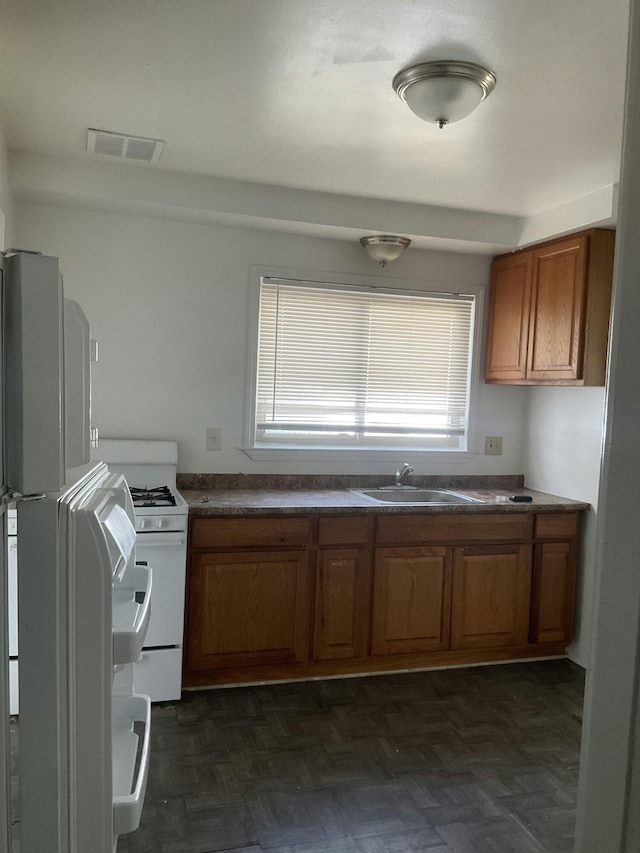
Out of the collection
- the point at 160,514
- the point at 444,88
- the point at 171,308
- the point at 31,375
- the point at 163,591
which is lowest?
the point at 163,591

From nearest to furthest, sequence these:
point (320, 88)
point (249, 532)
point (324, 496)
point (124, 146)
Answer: point (320, 88) → point (124, 146) → point (249, 532) → point (324, 496)

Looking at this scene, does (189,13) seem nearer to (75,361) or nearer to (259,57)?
(259,57)

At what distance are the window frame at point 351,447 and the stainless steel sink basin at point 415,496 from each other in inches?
8.2

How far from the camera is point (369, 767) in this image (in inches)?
102

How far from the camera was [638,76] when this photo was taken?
1.76ft

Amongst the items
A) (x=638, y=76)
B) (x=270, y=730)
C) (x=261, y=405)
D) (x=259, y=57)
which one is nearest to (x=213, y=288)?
(x=261, y=405)

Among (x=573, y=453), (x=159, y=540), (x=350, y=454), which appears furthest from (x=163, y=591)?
(x=573, y=453)

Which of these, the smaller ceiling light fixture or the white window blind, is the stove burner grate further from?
the smaller ceiling light fixture

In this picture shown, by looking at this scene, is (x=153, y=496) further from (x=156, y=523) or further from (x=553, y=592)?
(x=553, y=592)

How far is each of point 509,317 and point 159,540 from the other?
2330mm

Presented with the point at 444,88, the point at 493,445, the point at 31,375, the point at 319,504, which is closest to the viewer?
the point at 31,375

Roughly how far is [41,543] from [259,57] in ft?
5.13

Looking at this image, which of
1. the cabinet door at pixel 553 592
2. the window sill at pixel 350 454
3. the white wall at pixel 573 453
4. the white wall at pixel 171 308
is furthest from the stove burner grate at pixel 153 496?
the white wall at pixel 573 453

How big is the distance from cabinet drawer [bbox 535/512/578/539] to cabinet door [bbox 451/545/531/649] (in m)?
Answer: 0.13
